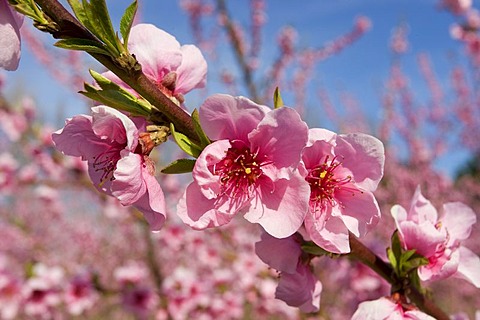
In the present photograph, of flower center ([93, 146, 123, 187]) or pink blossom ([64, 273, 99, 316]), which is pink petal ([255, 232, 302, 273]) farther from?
pink blossom ([64, 273, 99, 316])

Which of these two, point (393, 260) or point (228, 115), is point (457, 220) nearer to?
point (393, 260)

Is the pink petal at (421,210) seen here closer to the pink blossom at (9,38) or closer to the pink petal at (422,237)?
the pink petal at (422,237)

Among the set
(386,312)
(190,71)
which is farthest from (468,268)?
(190,71)

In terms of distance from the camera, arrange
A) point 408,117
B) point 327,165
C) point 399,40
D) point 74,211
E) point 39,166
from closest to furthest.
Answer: point 327,165, point 39,166, point 399,40, point 408,117, point 74,211

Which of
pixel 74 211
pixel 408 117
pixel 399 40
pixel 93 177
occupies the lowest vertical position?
pixel 74 211

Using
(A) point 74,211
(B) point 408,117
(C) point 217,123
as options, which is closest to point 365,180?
(C) point 217,123

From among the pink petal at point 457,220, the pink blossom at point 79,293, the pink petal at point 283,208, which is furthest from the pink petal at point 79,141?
the pink blossom at point 79,293

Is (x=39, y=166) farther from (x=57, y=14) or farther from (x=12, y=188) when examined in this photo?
(x=57, y=14)

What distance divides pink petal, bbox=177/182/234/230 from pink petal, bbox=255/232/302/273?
0.18 m

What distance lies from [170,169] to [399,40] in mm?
7479

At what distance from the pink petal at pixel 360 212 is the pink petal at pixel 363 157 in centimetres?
2

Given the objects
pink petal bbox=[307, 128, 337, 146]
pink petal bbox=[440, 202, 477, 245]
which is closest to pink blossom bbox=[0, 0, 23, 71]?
pink petal bbox=[307, 128, 337, 146]

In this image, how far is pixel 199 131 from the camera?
860mm

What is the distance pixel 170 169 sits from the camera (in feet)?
2.84
